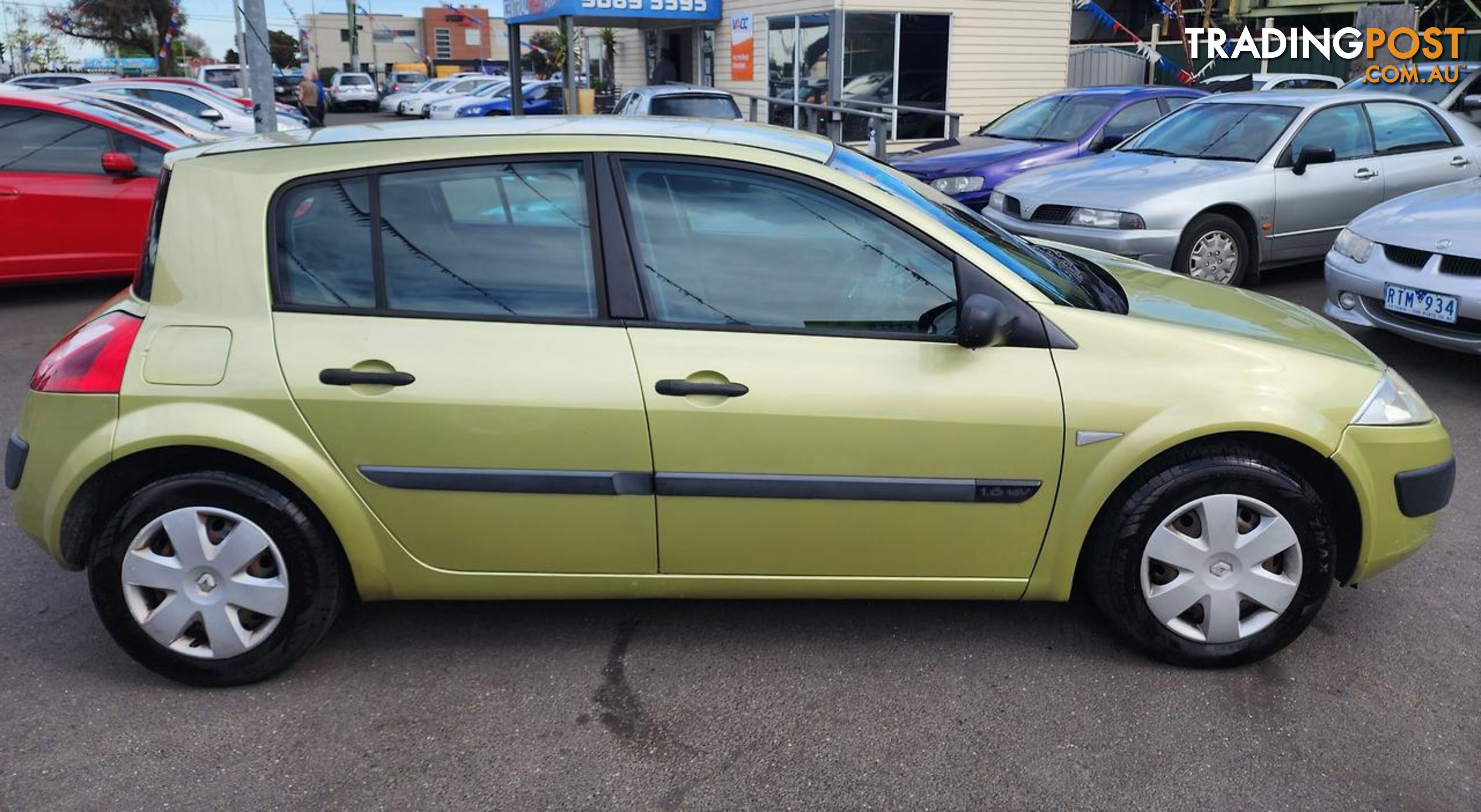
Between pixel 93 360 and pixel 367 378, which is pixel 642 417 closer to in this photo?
pixel 367 378

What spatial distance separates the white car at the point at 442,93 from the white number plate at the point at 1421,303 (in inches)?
1270

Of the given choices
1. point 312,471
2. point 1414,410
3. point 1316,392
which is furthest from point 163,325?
point 1414,410

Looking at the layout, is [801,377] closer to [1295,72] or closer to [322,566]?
[322,566]

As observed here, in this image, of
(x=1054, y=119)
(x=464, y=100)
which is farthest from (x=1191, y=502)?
(x=464, y=100)

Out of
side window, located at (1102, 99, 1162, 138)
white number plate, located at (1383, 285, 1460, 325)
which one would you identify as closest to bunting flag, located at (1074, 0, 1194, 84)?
side window, located at (1102, 99, 1162, 138)

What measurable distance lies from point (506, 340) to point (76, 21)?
2254 inches

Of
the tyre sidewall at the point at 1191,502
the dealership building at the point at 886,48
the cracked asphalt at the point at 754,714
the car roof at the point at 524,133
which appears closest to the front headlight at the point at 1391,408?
the tyre sidewall at the point at 1191,502

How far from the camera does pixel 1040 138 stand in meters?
11.0

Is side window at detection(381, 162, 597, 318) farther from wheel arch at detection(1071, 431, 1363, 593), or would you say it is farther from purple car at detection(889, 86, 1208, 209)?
purple car at detection(889, 86, 1208, 209)

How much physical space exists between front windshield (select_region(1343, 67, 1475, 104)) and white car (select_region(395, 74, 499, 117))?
2695 cm

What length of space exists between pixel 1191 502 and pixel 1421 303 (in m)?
3.66

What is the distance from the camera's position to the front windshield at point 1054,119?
10922mm

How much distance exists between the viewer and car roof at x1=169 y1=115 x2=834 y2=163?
3244mm

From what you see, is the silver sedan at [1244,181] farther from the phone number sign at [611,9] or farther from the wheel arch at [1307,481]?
the phone number sign at [611,9]
